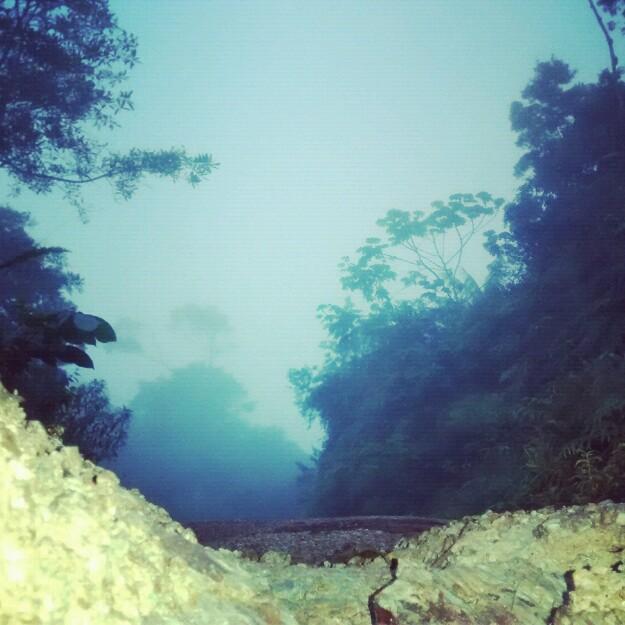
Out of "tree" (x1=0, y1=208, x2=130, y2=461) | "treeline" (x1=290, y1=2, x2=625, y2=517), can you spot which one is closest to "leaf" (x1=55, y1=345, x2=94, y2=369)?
"tree" (x1=0, y1=208, x2=130, y2=461)

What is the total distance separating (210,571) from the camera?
153 centimetres

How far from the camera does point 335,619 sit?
1729 mm

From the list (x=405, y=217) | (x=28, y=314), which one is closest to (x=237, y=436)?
(x=405, y=217)

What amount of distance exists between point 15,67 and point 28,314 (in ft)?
30.8

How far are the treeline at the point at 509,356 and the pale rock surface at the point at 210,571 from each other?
4.57 meters

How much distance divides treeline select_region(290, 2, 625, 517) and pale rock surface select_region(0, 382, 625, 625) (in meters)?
4.57

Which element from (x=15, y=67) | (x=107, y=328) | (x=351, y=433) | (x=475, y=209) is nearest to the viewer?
(x=107, y=328)

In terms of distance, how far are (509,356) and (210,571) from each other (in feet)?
52.1

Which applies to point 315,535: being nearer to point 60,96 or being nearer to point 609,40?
point 60,96

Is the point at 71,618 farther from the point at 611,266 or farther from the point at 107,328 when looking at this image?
the point at 611,266

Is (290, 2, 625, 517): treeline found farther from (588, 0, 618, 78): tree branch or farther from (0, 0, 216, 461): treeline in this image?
(0, 0, 216, 461): treeline

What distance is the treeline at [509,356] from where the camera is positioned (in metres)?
8.78

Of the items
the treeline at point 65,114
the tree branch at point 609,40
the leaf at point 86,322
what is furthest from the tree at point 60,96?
the tree branch at point 609,40

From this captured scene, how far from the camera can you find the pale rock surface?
1.10 meters
